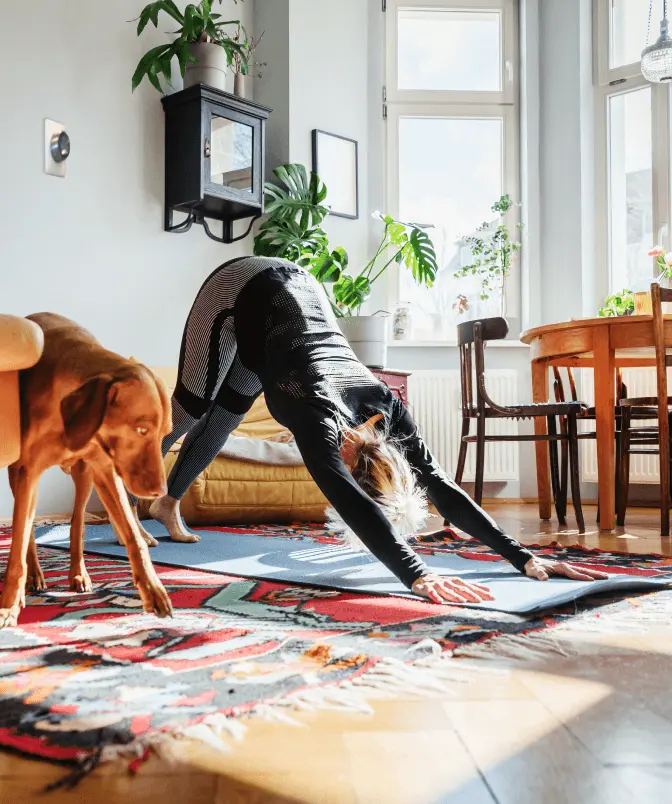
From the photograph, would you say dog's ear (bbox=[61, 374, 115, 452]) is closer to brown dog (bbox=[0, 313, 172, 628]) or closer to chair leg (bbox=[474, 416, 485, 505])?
brown dog (bbox=[0, 313, 172, 628])

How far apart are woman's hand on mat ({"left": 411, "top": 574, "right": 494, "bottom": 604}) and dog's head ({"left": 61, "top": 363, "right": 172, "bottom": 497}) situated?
571 mm

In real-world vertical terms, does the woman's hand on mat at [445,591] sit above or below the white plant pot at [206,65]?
below

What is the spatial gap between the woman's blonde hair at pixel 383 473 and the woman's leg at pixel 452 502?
4cm

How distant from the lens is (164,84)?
413 centimetres

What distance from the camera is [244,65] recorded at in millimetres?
4160

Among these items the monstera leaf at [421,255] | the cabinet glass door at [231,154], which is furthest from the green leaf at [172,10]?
the monstera leaf at [421,255]

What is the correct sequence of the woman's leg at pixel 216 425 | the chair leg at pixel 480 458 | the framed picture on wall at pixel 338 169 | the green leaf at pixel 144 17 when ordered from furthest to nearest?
the framed picture on wall at pixel 338 169 < the green leaf at pixel 144 17 < the chair leg at pixel 480 458 < the woman's leg at pixel 216 425

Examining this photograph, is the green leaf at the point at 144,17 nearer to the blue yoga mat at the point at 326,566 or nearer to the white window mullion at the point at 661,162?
the blue yoga mat at the point at 326,566

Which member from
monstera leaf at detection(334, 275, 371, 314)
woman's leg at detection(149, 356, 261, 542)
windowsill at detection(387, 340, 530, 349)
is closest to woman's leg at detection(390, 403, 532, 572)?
woman's leg at detection(149, 356, 261, 542)

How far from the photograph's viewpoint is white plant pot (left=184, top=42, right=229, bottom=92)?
12.9ft

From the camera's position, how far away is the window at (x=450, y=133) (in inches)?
195

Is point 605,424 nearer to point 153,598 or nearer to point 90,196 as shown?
point 153,598

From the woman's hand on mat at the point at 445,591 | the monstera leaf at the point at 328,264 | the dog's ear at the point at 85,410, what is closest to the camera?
the dog's ear at the point at 85,410

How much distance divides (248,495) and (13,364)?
193 cm
